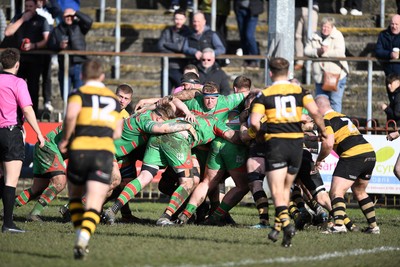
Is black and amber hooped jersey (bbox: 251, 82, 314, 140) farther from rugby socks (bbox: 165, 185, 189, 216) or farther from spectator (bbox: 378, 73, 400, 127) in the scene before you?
spectator (bbox: 378, 73, 400, 127)

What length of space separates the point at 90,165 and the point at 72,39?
29.0ft

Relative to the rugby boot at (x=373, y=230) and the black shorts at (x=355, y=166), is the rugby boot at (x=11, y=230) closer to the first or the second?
the black shorts at (x=355, y=166)

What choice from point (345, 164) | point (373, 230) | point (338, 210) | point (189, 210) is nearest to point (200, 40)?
point (189, 210)

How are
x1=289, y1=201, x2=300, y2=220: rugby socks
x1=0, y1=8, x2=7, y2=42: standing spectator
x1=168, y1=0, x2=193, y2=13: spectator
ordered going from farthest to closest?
x1=168, y1=0, x2=193, y2=13: spectator
x1=0, y1=8, x2=7, y2=42: standing spectator
x1=289, y1=201, x2=300, y2=220: rugby socks

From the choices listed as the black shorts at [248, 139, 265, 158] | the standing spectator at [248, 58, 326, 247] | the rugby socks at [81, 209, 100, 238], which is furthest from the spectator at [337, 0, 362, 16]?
the rugby socks at [81, 209, 100, 238]

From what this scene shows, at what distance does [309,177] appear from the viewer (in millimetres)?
13609

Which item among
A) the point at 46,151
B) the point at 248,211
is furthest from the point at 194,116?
the point at 248,211

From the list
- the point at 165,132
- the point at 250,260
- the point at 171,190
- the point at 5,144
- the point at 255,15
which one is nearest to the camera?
the point at 250,260

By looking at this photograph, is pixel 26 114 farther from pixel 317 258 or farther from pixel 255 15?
pixel 255 15

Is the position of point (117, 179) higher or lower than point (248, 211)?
higher

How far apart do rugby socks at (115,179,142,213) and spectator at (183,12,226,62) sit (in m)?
4.83

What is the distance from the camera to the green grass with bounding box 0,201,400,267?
9.85 metres

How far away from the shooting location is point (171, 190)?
14656 millimetres

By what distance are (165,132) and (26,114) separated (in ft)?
7.18
